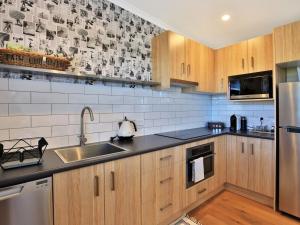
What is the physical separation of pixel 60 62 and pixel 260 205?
2.79 m

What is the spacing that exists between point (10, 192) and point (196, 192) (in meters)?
1.85

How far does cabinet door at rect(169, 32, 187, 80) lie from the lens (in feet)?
7.30

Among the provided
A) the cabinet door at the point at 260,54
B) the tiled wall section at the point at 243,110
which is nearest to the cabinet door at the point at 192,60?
the cabinet door at the point at 260,54

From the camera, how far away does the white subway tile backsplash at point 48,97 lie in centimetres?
155

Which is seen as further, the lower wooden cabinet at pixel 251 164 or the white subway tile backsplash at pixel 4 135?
the lower wooden cabinet at pixel 251 164

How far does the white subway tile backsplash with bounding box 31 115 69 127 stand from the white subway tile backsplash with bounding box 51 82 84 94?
0.25 meters

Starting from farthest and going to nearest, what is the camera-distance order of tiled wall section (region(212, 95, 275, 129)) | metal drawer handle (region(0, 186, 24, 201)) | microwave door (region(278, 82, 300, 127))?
tiled wall section (region(212, 95, 275, 129)), microwave door (region(278, 82, 300, 127)), metal drawer handle (region(0, 186, 24, 201))

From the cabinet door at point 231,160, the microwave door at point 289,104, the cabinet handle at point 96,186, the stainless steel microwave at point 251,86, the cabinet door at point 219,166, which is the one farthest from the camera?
the cabinet door at point 231,160

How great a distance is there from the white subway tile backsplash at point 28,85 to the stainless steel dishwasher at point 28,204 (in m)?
0.84

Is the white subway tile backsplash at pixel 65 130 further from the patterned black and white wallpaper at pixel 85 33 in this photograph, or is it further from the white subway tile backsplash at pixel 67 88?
the patterned black and white wallpaper at pixel 85 33

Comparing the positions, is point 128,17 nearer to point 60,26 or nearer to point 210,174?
point 60,26

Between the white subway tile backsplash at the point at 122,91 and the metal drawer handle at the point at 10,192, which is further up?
the white subway tile backsplash at the point at 122,91

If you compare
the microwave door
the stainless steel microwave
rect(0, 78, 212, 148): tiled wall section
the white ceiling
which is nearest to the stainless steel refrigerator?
the microwave door

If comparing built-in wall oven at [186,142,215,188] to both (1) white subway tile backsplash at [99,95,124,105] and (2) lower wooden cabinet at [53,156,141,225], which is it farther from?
(1) white subway tile backsplash at [99,95,124,105]
